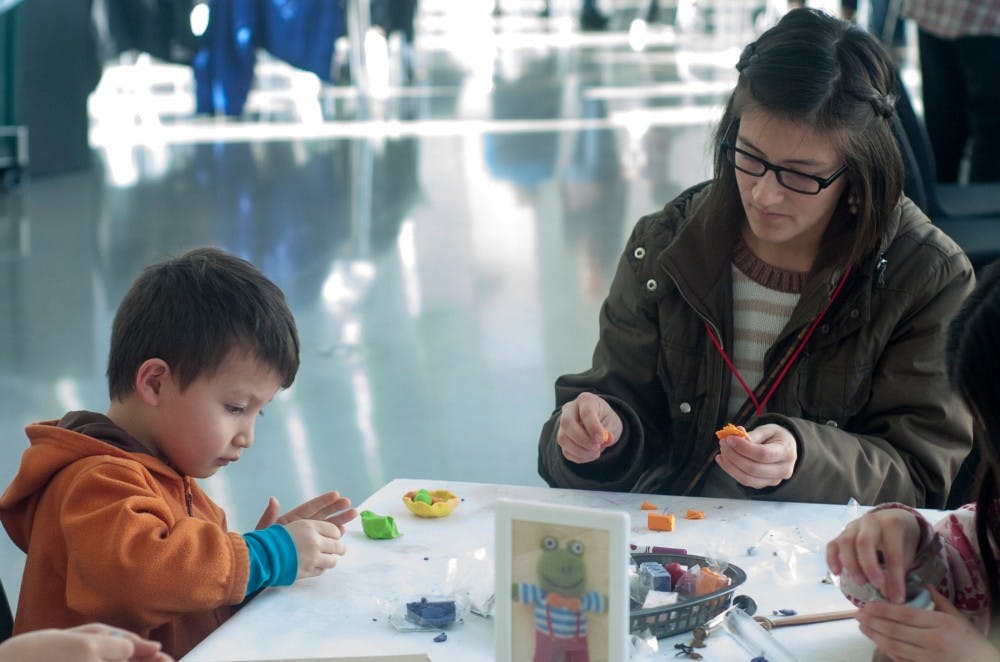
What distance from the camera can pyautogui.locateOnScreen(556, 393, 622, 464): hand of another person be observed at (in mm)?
1614

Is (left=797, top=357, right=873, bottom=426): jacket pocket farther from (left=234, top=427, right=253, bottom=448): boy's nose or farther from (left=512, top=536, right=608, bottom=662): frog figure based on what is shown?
(left=512, top=536, right=608, bottom=662): frog figure

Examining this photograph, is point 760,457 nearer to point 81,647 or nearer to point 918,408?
point 918,408

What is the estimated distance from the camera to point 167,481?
1445 millimetres

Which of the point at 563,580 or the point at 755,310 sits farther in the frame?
the point at 755,310

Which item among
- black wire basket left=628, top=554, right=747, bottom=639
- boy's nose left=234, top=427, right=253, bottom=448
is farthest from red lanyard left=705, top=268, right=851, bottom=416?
boy's nose left=234, top=427, right=253, bottom=448

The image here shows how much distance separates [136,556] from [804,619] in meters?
0.63

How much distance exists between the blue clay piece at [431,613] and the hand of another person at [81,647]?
0.25 m

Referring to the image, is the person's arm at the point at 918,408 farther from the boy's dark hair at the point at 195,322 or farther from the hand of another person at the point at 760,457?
the boy's dark hair at the point at 195,322

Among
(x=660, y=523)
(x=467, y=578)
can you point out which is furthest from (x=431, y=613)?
(x=660, y=523)

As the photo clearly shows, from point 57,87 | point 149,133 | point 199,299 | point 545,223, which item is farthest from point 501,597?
point 149,133

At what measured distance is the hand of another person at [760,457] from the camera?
57.3 inches

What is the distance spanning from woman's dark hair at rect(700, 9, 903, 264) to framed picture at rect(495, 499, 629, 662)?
894 mm

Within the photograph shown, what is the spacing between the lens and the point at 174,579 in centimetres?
127

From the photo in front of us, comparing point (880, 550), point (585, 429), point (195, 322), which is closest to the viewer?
point (880, 550)
